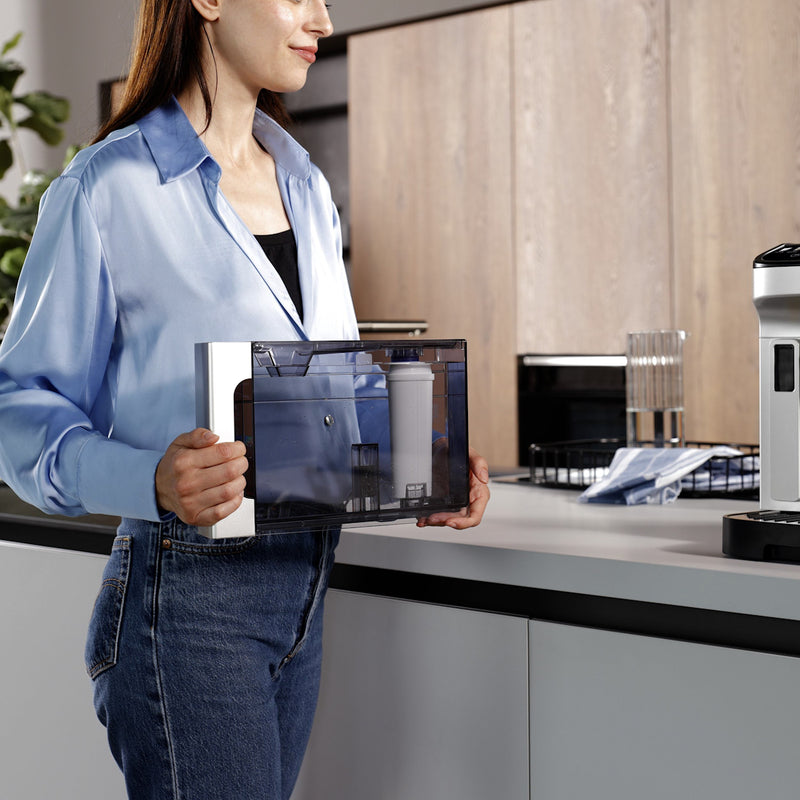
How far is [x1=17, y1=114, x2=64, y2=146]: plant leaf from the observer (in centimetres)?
389

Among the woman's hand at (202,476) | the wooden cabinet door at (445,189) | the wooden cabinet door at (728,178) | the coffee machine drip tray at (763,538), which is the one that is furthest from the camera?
the wooden cabinet door at (445,189)

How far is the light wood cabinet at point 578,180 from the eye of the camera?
286 cm

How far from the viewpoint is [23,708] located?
1692mm

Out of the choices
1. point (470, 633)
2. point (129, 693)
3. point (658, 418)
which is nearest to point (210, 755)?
point (129, 693)

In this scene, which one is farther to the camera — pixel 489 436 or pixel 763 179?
pixel 489 436

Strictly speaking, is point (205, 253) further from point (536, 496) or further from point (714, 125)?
point (714, 125)

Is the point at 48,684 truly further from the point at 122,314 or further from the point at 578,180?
the point at 578,180

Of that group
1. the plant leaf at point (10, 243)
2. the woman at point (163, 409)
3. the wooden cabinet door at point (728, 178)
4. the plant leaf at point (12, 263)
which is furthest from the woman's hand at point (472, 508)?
the plant leaf at point (10, 243)

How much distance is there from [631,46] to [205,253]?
2337 mm

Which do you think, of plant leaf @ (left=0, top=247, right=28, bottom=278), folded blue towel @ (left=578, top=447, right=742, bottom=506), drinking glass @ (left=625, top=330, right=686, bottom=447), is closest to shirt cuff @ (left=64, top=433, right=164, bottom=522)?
folded blue towel @ (left=578, top=447, right=742, bottom=506)

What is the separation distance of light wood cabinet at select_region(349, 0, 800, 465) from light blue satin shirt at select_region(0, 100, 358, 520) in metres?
2.11

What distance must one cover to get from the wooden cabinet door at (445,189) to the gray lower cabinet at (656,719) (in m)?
2.26

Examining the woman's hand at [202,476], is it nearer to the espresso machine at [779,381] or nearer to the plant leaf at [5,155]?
the espresso machine at [779,381]

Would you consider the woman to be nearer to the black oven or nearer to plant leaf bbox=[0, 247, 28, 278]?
plant leaf bbox=[0, 247, 28, 278]
